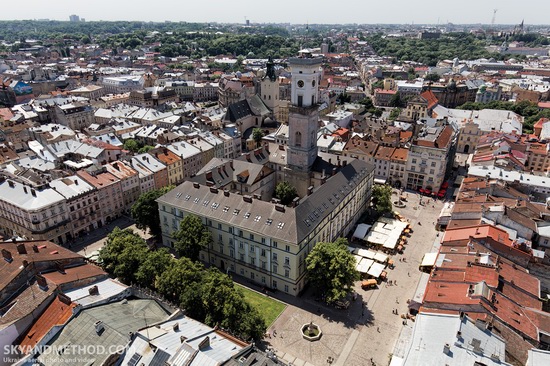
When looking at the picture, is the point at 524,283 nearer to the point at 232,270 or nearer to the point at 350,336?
the point at 350,336

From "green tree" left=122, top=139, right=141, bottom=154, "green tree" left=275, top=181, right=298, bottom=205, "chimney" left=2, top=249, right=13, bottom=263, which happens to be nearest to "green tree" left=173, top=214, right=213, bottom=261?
"green tree" left=275, top=181, right=298, bottom=205

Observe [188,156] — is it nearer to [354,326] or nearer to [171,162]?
[171,162]

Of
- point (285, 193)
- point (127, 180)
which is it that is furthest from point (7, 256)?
point (285, 193)

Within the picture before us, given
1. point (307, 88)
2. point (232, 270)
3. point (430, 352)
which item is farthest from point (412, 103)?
point (430, 352)

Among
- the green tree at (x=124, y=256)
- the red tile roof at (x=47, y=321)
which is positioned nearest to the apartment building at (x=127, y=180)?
the green tree at (x=124, y=256)

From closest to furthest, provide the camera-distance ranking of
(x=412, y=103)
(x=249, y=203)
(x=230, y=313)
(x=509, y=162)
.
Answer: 1. (x=230, y=313)
2. (x=249, y=203)
3. (x=509, y=162)
4. (x=412, y=103)

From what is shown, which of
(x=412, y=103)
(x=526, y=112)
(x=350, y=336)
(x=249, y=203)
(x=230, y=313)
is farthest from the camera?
(x=526, y=112)

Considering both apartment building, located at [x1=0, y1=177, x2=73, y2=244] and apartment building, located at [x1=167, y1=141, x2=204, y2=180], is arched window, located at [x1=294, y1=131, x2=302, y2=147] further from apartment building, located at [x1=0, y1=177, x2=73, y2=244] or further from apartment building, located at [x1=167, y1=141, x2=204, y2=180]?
apartment building, located at [x1=0, y1=177, x2=73, y2=244]

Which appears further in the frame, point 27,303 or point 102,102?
point 102,102
